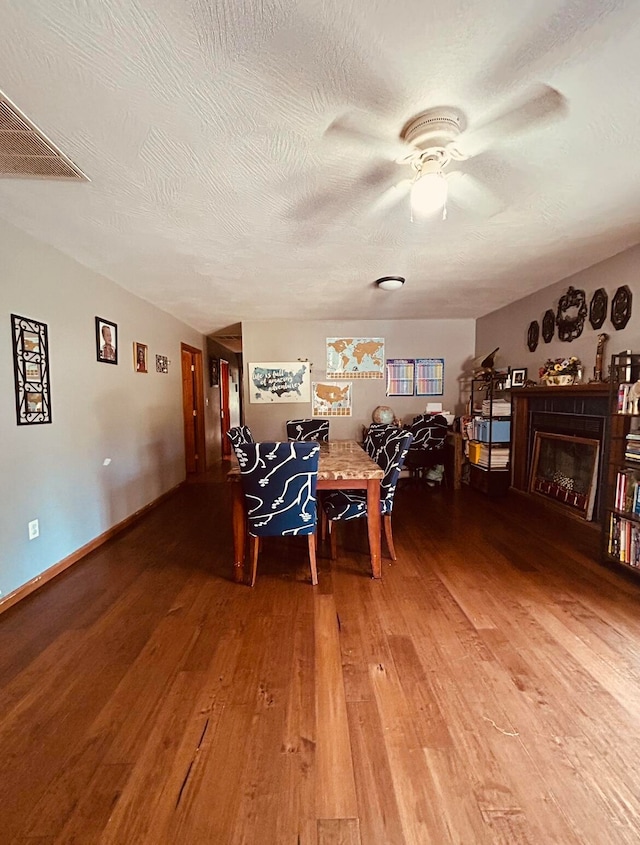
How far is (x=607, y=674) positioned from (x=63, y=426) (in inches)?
135

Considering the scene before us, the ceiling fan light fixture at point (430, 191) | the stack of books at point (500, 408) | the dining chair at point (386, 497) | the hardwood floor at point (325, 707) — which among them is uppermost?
the ceiling fan light fixture at point (430, 191)

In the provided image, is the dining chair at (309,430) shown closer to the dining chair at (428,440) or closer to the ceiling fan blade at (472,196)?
the dining chair at (428,440)

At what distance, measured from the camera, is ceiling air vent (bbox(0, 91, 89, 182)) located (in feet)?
4.36

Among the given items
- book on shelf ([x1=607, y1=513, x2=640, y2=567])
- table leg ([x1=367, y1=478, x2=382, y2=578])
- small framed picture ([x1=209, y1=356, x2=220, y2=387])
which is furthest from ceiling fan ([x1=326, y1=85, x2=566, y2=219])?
small framed picture ([x1=209, y1=356, x2=220, y2=387])

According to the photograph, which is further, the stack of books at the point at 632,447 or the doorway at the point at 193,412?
the doorway at the point at 193,412

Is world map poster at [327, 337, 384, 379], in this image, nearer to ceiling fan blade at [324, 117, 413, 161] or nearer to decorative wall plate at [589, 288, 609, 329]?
decorative wall plate at [589, 288, 609, 329]

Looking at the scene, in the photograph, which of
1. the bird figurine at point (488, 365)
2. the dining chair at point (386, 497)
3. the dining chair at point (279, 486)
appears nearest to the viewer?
the dining chair at point (279, 486)

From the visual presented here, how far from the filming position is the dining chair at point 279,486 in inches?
81.8

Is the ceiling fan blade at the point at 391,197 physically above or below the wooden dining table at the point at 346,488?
above

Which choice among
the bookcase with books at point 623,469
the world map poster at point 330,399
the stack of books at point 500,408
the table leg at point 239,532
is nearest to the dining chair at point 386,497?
the table leg at point 239,532

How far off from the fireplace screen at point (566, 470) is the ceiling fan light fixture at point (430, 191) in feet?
8.49

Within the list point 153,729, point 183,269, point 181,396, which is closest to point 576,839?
point 153,729

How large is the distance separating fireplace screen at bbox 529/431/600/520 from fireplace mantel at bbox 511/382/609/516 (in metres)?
0.14

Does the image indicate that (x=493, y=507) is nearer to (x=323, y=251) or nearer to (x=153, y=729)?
(x=323, y=251)
